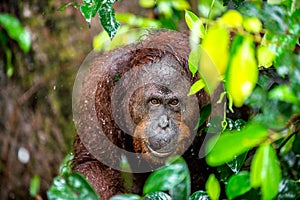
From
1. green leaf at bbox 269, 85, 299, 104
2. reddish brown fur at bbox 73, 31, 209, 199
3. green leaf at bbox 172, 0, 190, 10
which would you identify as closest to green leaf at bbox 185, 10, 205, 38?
green leaf at bbox 269, 85, 299, 104

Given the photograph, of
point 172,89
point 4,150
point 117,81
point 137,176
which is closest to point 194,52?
point 172,89

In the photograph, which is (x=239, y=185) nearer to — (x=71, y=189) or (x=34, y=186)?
(x=71, y=189)

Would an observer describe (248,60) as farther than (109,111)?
No

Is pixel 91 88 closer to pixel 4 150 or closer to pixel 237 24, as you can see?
pixel 4 150

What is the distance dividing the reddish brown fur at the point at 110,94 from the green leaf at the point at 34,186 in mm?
435

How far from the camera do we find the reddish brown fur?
94.0 inches

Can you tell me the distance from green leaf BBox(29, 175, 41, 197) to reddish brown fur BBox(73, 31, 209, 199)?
0.44 meters

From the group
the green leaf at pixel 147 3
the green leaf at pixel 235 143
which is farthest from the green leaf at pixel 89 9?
the green leaf at pixel 147 3

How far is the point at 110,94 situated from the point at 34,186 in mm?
850

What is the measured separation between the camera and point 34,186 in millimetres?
3018

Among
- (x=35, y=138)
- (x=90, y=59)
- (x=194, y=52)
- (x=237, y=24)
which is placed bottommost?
(x=35, y=138)

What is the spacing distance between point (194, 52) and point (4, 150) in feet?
6.27

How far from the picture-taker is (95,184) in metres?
2.53

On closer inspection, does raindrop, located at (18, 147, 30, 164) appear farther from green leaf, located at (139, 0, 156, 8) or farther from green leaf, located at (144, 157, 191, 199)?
green leaf, located at (144, 157, 191, 199)
